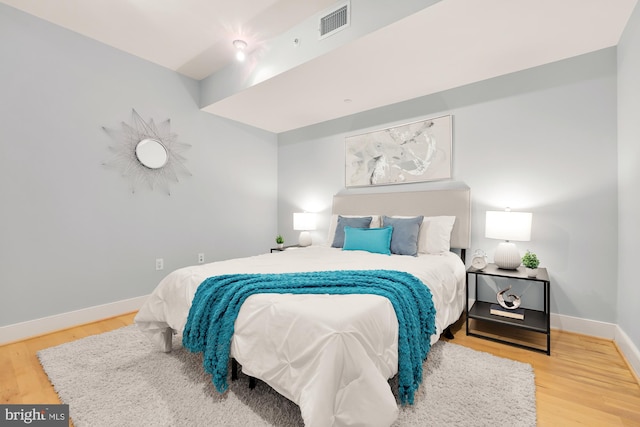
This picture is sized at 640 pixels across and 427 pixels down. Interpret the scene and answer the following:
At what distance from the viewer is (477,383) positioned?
170cm

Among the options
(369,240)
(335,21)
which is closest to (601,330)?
(369,240)

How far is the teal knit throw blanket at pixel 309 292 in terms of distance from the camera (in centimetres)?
146

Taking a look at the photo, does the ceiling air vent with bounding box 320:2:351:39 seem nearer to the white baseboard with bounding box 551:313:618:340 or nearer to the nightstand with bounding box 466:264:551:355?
the nightstand with bounding box 466:264:551:355

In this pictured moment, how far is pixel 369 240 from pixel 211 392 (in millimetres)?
1823

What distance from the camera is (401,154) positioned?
341 cm

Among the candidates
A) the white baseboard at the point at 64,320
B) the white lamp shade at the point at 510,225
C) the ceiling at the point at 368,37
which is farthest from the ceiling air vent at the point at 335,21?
the white baseboard at the point at 64,320

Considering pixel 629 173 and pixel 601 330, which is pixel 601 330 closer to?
pixel 601 330

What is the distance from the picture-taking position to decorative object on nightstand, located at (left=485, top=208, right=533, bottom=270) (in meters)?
2.36

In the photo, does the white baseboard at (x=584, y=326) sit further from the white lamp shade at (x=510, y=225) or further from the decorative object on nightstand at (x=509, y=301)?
the white lamp shade at (x=510, y=225)

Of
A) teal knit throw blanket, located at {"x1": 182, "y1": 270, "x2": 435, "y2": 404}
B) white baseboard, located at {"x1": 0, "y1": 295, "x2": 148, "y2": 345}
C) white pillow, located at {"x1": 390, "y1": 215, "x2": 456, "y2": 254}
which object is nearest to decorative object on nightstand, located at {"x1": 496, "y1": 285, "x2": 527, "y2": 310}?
white pillow, located at {"x1": 390, "y1": 215, "x2": 456, "y2": 254}

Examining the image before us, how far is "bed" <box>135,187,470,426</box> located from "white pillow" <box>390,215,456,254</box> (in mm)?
479

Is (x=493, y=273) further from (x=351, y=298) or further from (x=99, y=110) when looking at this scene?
(x=99, y=110)

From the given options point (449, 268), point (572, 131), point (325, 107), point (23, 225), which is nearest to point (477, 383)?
point (449, 268)

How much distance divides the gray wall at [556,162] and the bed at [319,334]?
3.51 feet
